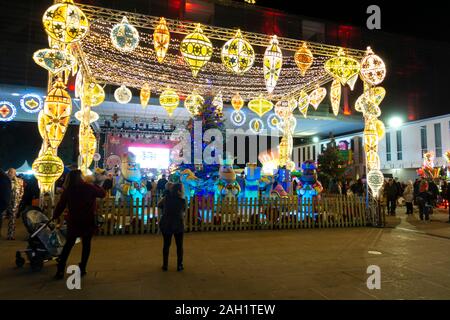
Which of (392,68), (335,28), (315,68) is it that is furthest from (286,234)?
(392,68)

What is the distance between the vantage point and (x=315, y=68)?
12.6m

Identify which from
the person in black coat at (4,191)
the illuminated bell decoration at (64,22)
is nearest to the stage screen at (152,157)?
the illuminated bell decoration at (64,22)

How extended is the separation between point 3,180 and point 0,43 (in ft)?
57.0

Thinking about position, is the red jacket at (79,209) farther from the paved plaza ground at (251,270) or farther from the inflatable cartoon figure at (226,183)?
the inflatable cartoon figure at (226,183)

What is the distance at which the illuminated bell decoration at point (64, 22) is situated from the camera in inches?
249

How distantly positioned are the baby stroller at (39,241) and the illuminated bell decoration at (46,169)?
59.6 inches

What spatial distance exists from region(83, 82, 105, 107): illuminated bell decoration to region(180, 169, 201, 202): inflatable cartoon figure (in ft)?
16.0

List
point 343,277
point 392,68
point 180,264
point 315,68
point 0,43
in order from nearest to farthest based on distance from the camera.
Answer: point 343,277
point 180,264
point 315,68
point 0,43
point 392,68

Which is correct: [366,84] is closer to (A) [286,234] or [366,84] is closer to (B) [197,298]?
(A) [286,234]

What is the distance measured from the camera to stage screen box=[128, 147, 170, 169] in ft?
77.6

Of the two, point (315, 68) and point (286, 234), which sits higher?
point (315, 68)

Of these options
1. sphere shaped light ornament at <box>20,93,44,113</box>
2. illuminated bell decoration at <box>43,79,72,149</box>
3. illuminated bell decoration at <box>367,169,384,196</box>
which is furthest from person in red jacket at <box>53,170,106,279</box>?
sphere shaped light ornament at <box>20,93,44,113</box>

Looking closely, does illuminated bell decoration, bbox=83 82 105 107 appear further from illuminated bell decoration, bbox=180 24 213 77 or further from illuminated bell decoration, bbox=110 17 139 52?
illuminated bell decoration, bbox=180 24 213 77

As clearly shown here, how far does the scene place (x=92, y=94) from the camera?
12.0 m
